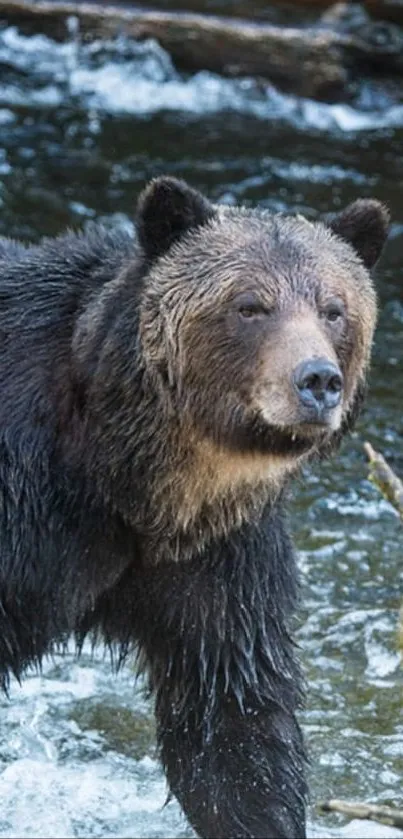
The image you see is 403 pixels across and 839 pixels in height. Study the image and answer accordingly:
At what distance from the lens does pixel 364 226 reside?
6.62 m

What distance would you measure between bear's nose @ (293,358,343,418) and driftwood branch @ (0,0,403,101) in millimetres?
11274

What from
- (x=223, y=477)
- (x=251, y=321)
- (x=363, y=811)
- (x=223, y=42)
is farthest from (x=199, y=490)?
(x=223, y=42)

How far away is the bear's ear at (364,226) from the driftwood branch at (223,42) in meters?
10.3

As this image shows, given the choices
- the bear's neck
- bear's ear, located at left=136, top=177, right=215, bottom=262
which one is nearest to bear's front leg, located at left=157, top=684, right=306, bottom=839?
the bear's neck

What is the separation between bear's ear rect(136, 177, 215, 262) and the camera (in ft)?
20.5

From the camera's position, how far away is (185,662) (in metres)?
6.72

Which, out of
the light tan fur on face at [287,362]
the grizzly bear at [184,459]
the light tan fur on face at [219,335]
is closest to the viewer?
the light tan fur on face at [287,362]

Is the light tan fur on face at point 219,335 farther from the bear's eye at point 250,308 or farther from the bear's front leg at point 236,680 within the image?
the bear's front leg at point 236,680

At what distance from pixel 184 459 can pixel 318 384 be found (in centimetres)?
77

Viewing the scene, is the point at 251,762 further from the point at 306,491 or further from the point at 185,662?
the point at 306,491

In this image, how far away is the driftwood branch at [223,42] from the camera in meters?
16.7

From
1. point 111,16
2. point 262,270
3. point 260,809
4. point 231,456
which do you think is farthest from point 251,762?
point 111,16

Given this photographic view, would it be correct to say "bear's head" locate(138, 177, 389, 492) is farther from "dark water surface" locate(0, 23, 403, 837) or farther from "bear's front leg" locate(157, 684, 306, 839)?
"dark water surface" locate(0, 23, 403, 837)

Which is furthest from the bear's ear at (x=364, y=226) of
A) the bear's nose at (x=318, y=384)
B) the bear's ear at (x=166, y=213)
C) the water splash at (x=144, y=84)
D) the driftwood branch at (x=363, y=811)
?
the water splash at (x=144, y=84)
